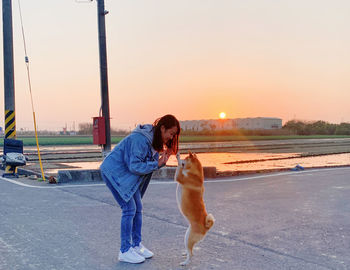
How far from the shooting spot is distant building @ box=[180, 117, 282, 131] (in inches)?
4683

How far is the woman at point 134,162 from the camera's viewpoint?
3.74 m

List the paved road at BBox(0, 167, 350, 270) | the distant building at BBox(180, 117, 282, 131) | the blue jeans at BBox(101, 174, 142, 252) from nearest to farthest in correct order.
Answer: the blue jeans at BBox(101, 174, 142, 252), the paved road at BBox(0, 167, 350, 270), the distant building at BBox(180, 117, 282, 131)

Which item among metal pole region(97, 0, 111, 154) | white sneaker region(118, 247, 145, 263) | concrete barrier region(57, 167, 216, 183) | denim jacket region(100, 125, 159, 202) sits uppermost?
metal pole region(97, 0, 111, 154)

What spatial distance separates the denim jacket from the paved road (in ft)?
2.69

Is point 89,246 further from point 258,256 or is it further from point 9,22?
point 9,22

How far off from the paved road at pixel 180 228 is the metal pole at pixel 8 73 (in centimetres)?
404

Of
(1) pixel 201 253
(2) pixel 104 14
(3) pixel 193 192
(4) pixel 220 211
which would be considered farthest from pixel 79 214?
(2) pixel 104 14

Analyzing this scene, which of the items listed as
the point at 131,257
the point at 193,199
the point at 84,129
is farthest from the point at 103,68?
the point at 84,129

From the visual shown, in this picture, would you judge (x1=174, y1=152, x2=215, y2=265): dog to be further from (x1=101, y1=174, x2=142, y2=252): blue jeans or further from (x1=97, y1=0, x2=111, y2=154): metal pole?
(x1=97, y1=0, x2=111, y2=154): metal pole

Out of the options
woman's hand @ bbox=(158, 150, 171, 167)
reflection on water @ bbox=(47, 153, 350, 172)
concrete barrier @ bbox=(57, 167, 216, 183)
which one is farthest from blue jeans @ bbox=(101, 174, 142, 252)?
reflection on water @ bbox=(47, 153, 350, 172)

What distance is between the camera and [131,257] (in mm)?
3926

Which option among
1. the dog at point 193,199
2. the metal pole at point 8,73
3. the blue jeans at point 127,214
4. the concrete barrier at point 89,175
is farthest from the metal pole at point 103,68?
the dog at point 193,199

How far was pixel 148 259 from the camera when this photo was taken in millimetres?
4078

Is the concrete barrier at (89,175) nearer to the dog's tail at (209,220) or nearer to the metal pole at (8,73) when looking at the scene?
the metal pole at (8,73)
